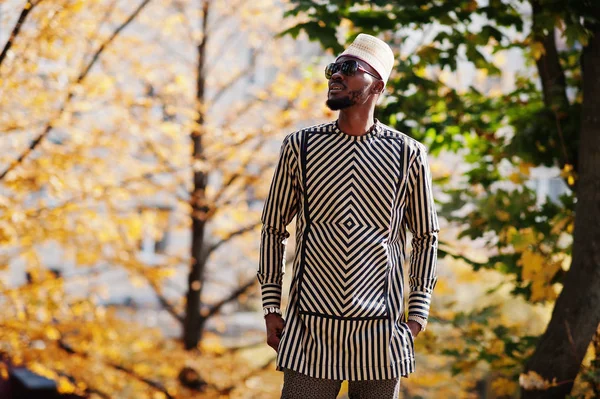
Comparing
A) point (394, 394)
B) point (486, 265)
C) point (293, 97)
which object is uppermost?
point (293, 97)

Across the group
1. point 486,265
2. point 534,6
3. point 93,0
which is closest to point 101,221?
point 93,0

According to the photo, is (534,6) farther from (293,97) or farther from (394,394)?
(293,97)

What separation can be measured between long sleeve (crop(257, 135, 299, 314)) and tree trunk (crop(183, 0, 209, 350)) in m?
6.34

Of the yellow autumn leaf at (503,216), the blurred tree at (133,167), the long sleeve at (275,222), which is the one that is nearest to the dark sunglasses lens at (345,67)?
the long sleeve at (275,222)

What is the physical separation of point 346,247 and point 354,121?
0.36m

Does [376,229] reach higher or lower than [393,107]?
lower

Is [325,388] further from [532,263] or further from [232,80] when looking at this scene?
[232,80]

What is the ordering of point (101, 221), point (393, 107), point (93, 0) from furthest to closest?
point (101, 221) → point (93, 0) → point (393, 107)

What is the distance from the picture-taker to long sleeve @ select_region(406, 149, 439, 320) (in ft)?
7.31

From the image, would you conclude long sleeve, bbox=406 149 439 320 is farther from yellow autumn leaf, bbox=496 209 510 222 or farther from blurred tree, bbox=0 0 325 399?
blurred tree, bbox=0 0 325 399

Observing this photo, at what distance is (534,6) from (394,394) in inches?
102

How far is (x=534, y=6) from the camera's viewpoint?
13.3ft

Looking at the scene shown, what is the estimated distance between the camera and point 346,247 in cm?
211

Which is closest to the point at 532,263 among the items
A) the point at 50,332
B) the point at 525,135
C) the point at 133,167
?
the point at 525,135
